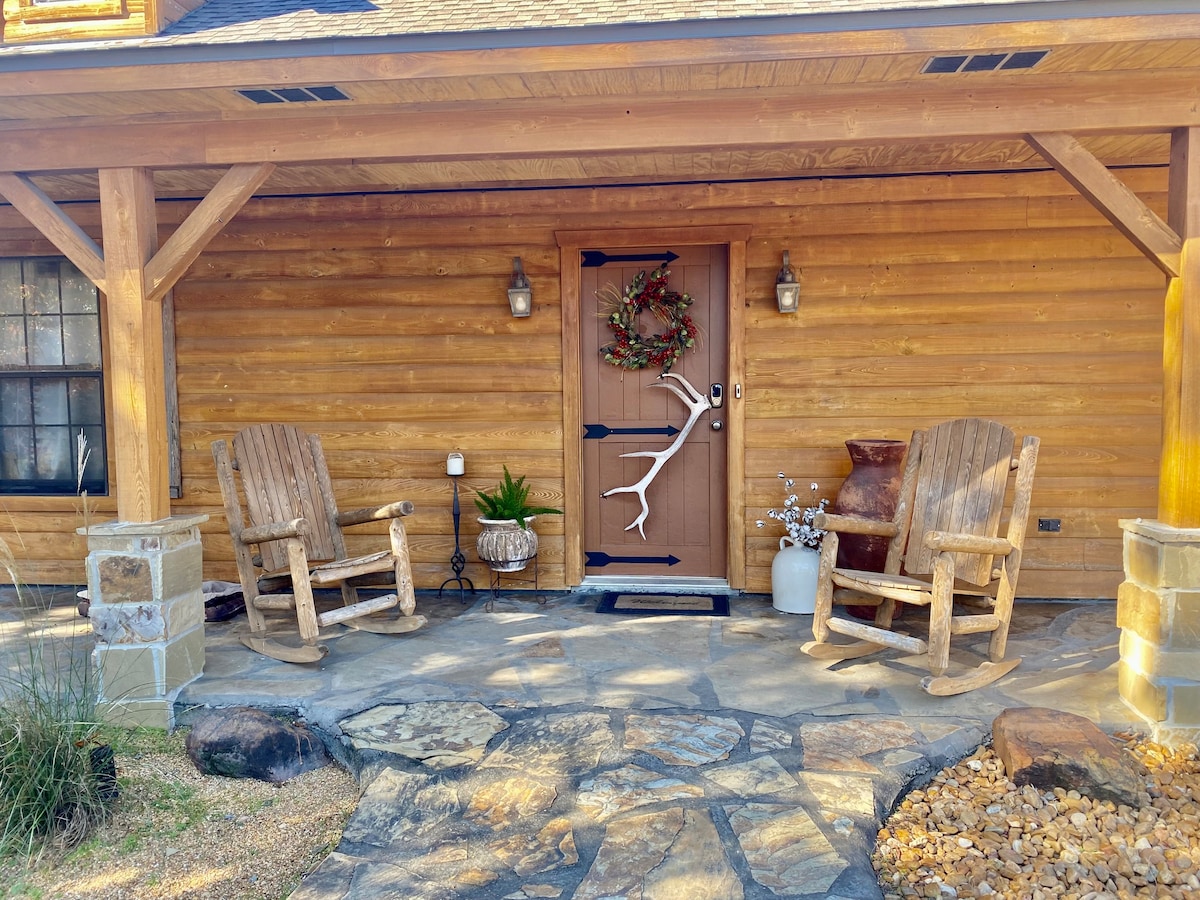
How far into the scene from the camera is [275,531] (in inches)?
135

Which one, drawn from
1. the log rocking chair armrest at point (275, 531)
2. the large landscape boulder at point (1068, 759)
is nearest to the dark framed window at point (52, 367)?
the log rocking chair armrest at point (275, 531)

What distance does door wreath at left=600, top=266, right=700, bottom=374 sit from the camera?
454 centimetres

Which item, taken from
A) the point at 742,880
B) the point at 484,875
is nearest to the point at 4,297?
the point at 484,875

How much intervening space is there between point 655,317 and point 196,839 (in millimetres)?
3185

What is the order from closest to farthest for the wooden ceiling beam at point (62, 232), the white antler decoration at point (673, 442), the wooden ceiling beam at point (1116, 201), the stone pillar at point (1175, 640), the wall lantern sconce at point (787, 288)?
the stone pillar at point (1175, 640) → the wooden ceiling beam at point (1116, 201) → the wooden ceiling beam at point (62, 232) → the wall lantern sconce at point (787, 288) → the white antler decoration at point (673, 442)

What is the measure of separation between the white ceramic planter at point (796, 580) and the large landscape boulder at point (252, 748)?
2.31 metres

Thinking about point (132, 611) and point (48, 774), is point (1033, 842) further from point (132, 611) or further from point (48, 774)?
point (132, 611)

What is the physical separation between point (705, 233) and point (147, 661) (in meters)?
3.20

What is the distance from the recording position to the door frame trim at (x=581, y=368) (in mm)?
4469

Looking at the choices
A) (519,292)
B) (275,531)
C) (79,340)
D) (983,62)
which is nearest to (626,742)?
(275,531)

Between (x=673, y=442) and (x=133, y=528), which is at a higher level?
(x=673, y=442)

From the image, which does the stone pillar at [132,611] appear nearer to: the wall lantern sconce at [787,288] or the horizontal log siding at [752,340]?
the horizontal log siding at [752,340]

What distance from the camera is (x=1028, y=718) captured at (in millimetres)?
2602

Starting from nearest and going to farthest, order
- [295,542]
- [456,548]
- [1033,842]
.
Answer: [1033,842] < [295,542] < [456,548]
